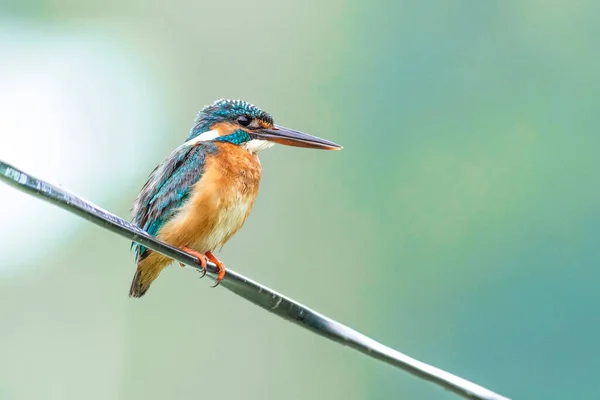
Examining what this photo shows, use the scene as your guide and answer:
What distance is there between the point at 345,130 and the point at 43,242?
3.83 m

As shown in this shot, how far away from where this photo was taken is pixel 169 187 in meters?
2.20

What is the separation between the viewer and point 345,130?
11070 millimetres

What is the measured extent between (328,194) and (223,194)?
766cm

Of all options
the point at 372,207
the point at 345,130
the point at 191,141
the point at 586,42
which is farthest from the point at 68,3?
the point at 191,141

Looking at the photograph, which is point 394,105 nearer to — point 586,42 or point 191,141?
point 586,42

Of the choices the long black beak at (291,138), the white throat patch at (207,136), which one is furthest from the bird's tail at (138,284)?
the long black beak at (291,138)

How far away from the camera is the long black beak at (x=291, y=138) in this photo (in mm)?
2320

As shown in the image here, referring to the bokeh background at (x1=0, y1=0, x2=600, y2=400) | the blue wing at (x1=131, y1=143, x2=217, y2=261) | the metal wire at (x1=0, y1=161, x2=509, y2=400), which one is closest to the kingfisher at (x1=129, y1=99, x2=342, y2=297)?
the blue wing at (x1=131, y1=143, x2=217, y2=261)

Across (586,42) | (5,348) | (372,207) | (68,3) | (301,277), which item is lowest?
(5,348)

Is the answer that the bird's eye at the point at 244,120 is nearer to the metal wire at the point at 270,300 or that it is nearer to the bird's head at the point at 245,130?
the bird's head at the point at 245,130

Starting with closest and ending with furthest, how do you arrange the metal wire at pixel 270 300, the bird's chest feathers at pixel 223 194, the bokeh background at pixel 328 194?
the metal wire at pixel 270 300
the bird's chest feathers at pixel 223 194
the bokeh background at pixel 328 194

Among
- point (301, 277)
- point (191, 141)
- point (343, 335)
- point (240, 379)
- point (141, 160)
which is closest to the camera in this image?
point (343, 335)

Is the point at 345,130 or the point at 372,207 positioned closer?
the point at 372,207

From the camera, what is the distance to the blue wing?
2176 millimetres
